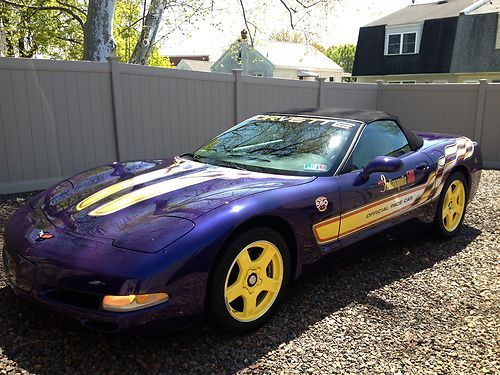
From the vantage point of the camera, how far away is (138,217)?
2637mm

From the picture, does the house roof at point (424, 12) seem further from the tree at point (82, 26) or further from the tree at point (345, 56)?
the tree at point (345, 56)

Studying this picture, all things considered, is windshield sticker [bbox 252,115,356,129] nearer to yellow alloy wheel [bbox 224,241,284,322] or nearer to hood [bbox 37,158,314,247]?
hood [bbox 37,158,314,247]

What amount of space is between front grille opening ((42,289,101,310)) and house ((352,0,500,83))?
22553mm

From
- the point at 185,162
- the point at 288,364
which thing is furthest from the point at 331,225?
the point at 185,162

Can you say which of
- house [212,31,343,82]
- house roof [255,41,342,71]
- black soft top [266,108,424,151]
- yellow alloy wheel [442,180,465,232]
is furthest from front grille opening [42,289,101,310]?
house roof [255,41,342,71]

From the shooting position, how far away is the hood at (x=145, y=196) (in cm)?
258

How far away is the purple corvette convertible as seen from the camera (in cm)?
235

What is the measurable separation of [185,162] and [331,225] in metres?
1.32

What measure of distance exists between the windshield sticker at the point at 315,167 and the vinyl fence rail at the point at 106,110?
424 cm

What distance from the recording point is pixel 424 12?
24.6 metres

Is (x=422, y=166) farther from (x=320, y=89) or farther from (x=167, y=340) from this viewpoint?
(x=320, y=89)

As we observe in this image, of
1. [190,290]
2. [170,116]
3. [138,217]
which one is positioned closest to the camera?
[190,290]

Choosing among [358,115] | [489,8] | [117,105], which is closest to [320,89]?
[117,105]

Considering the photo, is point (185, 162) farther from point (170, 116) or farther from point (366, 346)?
point (170, 116)
